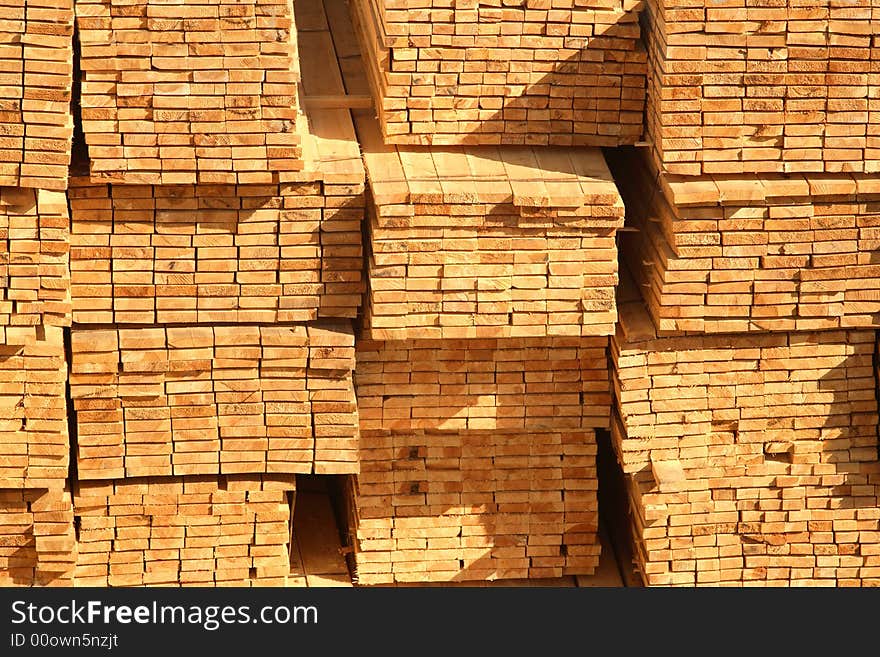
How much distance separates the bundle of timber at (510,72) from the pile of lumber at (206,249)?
2.28ft

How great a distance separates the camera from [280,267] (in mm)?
9039

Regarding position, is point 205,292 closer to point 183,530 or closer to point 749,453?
point 183,530

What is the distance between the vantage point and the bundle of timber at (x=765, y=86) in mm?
8617

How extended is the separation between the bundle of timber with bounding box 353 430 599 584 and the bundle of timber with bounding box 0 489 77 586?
1.75 metres

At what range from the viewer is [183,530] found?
31.2 feet

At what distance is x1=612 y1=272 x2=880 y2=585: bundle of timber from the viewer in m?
9.35

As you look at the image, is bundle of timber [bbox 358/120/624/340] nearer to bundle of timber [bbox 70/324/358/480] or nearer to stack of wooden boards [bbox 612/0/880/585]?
stack of wooden boards [bbox 612/0/880/585]

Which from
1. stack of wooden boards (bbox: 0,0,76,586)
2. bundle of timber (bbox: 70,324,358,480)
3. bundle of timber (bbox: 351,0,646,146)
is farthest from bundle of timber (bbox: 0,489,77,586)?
bundle of timber (bbox: 351,0,646,146)

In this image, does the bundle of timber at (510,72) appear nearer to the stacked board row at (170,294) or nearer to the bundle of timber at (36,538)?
the stacked board row at (170,294)

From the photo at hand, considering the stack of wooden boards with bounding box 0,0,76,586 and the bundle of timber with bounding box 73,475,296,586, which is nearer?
the stack of wooden boards with bounding box 0,0,76,586

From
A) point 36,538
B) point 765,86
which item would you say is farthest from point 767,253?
point 36,538

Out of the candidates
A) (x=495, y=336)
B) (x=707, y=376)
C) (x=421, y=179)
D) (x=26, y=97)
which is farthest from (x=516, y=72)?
(x=26, y=97)

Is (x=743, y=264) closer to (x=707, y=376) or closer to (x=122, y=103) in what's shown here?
(x=707, y=376)

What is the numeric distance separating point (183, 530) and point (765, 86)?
Result: 428 cm
